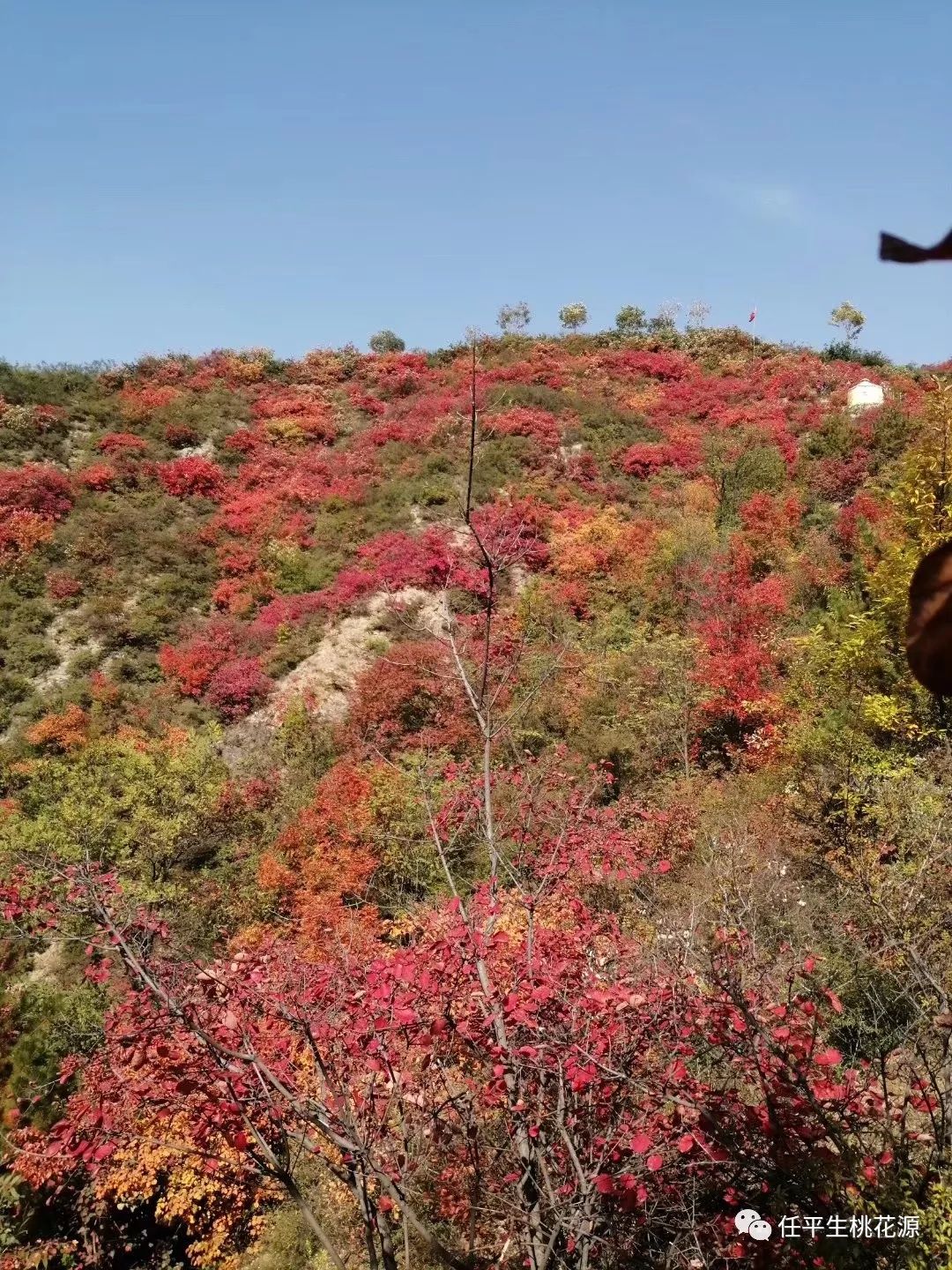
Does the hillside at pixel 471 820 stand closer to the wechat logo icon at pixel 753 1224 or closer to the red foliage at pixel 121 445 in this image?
the wechat logo icon at pixel 753 1224

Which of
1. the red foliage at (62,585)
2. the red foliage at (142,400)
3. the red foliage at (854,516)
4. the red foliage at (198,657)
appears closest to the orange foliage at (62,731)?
the red foliage at (198,657)

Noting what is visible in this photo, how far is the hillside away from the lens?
140 inches

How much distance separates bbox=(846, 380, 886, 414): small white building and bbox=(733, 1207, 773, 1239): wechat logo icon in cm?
2663

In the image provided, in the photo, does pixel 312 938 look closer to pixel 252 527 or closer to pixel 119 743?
pixel 119 743

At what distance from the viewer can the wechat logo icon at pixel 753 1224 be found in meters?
3.05

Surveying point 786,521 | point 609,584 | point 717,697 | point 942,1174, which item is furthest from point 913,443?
point 942,1174

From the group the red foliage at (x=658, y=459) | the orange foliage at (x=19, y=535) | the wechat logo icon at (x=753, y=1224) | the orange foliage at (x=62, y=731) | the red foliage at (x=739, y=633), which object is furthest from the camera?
the red foliage at (x=658, y=459)

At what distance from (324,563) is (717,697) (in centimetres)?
1287

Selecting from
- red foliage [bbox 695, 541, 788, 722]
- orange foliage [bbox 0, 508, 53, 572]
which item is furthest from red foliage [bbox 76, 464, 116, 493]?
red foliage [bbox 695, 541, 788, 722]

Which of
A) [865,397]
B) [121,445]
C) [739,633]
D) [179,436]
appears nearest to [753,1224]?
[739,633]

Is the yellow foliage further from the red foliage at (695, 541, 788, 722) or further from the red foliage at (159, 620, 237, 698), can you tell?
the red foliage at (159, 620, 237, 698)

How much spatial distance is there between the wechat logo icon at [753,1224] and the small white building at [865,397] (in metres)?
26.6

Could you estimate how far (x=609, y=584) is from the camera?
19844 millimetres

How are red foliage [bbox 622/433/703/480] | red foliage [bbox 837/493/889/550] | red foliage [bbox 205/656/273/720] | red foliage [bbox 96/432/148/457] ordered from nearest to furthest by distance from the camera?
red foliage [bbox 205/656/273/720], red foliage [bbox 837/493/889/550], red foliage [bbox 622/433/703/480], red foliage [bbox 96/432/148/457]
